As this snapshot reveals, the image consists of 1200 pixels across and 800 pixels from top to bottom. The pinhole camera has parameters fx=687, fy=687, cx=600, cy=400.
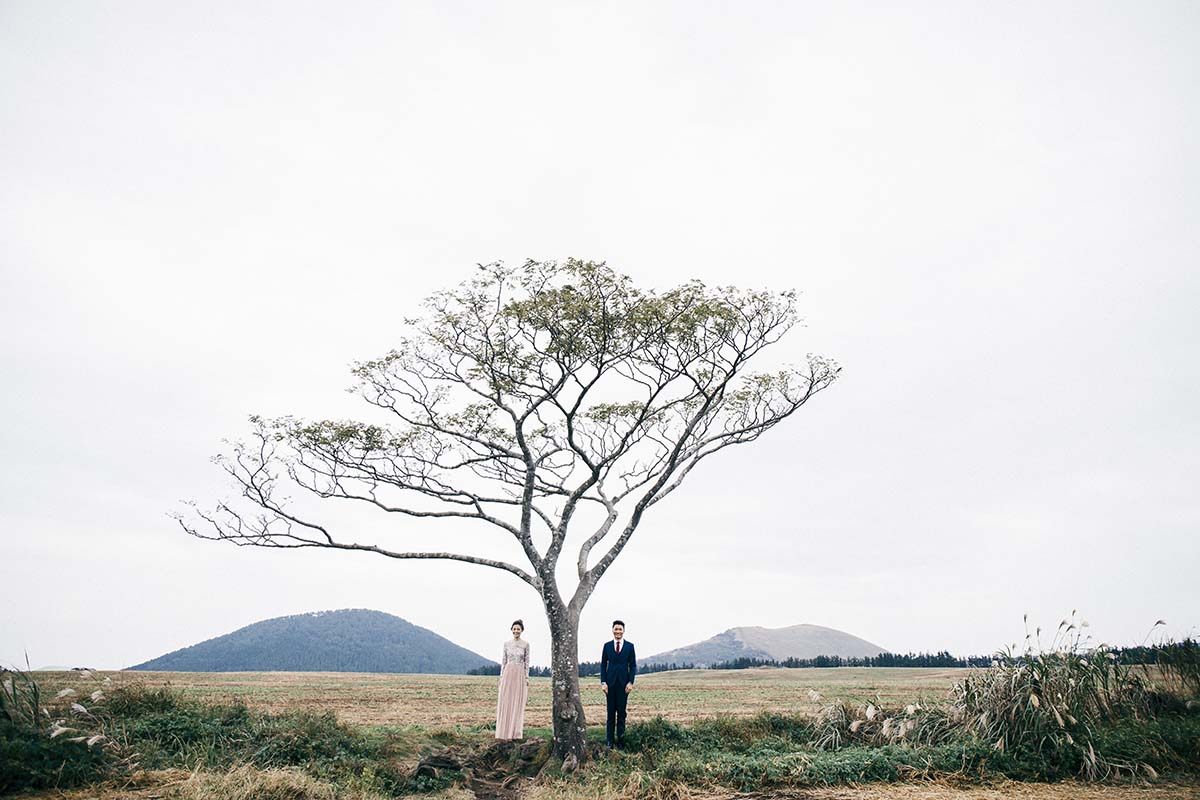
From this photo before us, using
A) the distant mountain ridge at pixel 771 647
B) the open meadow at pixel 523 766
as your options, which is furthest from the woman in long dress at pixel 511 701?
the distant mountain ridge at pixel 771 647

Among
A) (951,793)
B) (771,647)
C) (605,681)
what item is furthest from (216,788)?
(771,647)

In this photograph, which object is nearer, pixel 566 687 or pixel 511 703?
pixel 566 687

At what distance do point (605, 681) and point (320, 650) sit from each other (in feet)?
623

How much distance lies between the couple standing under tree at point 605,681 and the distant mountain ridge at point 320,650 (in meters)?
165

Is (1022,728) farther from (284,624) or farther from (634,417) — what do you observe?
(284,624)

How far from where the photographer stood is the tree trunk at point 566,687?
12383 millimetres

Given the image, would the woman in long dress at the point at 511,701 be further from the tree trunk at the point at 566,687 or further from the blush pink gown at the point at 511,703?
the tree trunk at the point at 566,687

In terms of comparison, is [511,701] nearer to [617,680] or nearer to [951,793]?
[617,680]

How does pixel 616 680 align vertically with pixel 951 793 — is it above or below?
above

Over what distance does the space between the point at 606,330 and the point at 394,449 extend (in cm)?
549

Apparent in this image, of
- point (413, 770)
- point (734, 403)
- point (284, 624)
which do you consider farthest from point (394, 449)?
point (284, 624)

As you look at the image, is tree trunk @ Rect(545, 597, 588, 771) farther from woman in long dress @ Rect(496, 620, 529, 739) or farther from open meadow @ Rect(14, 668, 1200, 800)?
woman in long dress @ Rect(496, 620, 529, 739)

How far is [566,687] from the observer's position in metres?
12.7

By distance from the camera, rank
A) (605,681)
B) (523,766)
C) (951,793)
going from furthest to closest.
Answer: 1. (605,681)
2. (523,766)
3. (951,793)
